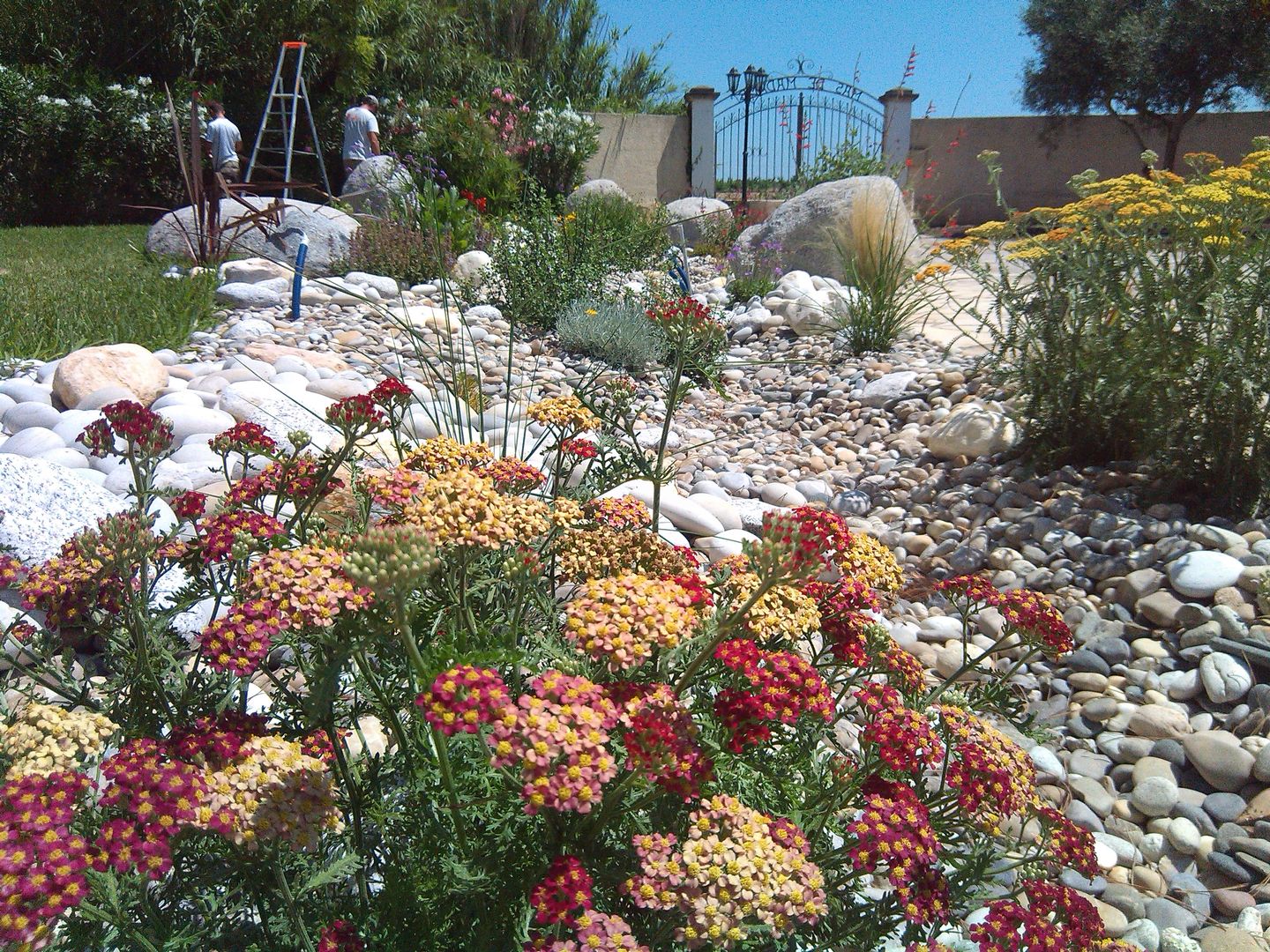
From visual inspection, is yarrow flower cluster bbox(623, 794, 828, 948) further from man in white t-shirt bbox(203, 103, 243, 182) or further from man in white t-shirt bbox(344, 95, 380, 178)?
man in white t-shirt bbox(344, 95, 380, 178)

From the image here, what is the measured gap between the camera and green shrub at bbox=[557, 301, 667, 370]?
656 cm

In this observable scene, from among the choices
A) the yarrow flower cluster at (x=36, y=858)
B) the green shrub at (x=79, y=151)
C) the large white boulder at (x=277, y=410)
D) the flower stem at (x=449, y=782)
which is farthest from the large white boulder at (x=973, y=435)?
the green shrub at (x=79, y=151)

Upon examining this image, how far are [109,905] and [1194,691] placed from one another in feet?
10.4

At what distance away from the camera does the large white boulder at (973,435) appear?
4719mm

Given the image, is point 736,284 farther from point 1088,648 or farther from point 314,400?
point 1088,648

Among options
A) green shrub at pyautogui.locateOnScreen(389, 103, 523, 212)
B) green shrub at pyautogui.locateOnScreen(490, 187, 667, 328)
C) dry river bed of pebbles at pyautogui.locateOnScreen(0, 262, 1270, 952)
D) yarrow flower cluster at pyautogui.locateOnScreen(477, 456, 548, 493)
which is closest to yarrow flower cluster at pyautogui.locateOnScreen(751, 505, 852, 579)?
yarrow flower cluster at pyautogui.locateOnScreen(477, 456, 548, 493)

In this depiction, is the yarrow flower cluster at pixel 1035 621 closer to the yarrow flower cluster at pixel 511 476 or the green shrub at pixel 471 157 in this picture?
the yarrow flower cluster at pixel 511 476

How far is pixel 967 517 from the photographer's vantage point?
434 cm

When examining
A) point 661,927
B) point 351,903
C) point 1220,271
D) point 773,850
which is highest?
point 1220,271

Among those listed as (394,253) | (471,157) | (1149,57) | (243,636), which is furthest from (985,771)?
(1149,57)

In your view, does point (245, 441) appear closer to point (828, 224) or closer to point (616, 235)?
point (616, 235)

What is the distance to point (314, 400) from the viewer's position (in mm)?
4867

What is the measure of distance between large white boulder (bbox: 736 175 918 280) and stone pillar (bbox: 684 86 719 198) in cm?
914

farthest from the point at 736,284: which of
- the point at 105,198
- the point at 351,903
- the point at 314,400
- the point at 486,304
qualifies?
the point at 105,198
